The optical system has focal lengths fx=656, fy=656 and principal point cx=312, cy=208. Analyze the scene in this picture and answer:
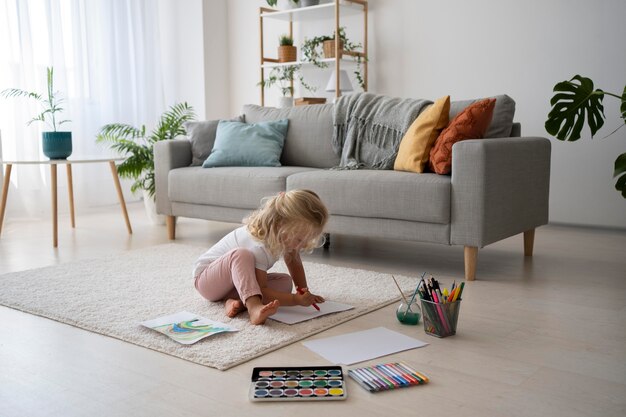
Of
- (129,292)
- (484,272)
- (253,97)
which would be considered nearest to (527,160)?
(484,272)

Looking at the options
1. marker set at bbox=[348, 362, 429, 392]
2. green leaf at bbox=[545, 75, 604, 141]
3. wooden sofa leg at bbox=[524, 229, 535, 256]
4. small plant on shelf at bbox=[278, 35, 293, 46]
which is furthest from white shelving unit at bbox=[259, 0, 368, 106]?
marker set at bbox=[348, 362, 429, 392]

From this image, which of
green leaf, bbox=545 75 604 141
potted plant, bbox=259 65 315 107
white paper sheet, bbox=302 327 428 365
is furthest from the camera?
potted plant, bbox=259 65 315 107

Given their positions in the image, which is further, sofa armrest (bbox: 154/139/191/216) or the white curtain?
the white curtain

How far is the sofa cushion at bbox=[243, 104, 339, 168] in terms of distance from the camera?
379 centimetres

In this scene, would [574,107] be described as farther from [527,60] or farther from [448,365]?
[448,365]

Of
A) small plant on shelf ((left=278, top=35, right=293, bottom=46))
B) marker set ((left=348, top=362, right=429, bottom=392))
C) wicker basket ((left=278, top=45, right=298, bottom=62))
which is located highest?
small plant on shelf ((left=278, top=35, right=293, bottom=46))

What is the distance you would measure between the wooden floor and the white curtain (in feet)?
9.05

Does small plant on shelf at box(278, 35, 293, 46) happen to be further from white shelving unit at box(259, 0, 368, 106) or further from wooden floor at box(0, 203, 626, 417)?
wooden floor at box(0, 203, 626, 417)

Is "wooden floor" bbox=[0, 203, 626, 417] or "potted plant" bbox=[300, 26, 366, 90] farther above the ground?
"potted plant" bbox=[300, 26, 366, 90]

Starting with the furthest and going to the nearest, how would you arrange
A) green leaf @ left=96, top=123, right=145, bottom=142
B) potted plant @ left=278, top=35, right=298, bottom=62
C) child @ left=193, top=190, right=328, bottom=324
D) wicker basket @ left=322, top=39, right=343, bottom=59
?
potted plant @ left=278, top=35, right=298, bottom=62 → wicker basket @ left=322, top=39, right=343, bottom=59 → green leaf @ left=96, top=123, right=145, bottom=142 → child @ left=193, top=190, right=328, bottom=324

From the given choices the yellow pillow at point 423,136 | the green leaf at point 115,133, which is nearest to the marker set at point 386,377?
the yellow pillow at point 423,136

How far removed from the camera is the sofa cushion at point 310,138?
12.4ft

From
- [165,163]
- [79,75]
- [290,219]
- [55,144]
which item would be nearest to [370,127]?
[165,163]

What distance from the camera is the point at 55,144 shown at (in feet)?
12.7
